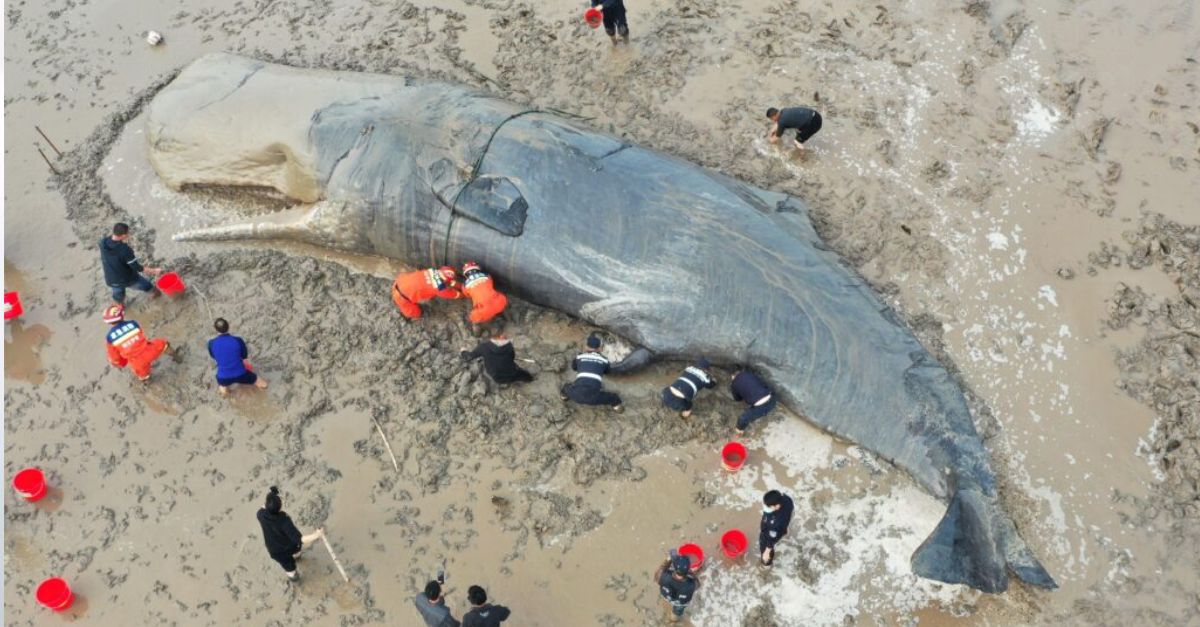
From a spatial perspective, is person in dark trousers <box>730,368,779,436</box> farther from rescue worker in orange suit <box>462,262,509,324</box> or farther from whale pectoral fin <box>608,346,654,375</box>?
rescue worker in orange suit <box>462,262,509,324</box>

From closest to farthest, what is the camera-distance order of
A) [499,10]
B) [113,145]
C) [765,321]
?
[765,321], [113,145], [499,10]

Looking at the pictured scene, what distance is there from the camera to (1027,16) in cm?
995

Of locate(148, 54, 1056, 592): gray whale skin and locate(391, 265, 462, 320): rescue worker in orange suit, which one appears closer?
locate(148, 54, 1056, 592): gray whale skin

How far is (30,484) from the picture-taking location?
6801mm

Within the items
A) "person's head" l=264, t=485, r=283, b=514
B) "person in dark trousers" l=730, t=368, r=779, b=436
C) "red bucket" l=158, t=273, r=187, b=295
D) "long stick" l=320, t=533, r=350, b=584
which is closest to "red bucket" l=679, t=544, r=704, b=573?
"person in dark trousers" l=730, t=368, r=779, b=436

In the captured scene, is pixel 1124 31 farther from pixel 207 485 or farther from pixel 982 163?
pixel 207 485

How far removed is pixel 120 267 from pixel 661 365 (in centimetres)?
537

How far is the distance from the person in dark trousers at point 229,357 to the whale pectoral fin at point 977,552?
5.85 meters

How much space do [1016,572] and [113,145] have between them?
10624mm

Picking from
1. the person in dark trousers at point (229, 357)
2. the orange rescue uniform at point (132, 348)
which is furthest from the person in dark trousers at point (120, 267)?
the person in dark trousers at point (229, 357)

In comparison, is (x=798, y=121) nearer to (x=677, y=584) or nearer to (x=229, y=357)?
(x=677, y=584)

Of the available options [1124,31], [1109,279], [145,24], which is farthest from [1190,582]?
[145,24]

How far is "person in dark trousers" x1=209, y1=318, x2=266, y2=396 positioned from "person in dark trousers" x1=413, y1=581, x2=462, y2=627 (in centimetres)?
288

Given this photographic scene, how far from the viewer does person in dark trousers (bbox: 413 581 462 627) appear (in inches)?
216
